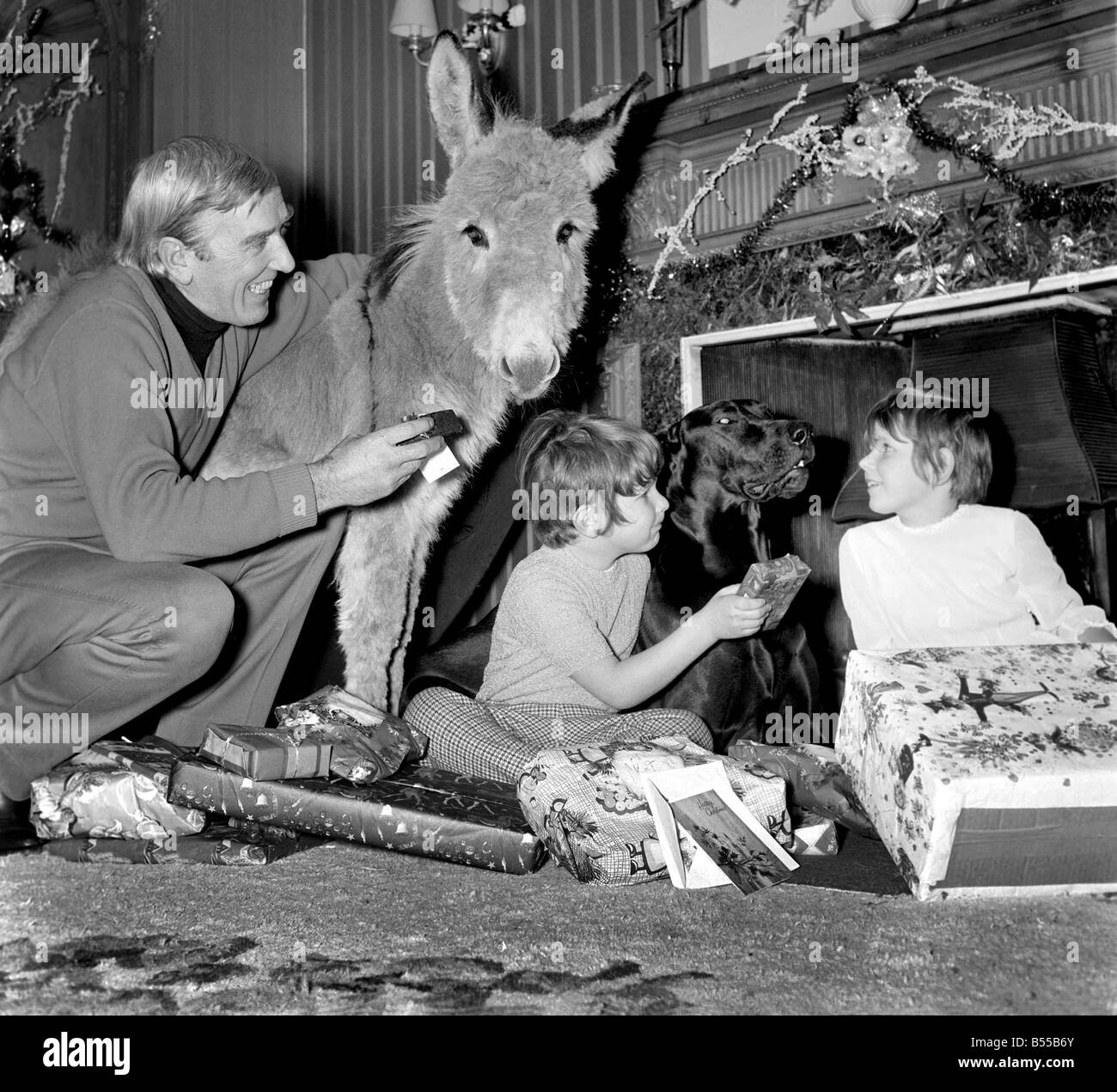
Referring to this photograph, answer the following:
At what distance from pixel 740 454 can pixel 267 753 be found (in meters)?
1.18

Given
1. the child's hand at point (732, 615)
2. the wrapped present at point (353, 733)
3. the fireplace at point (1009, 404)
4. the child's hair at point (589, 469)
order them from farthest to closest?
the fireplace at point (1009, 404)
the child's hair at point (589, 469)
the child's hand at point (732, 615)
the wrapped present at point (353, 733)

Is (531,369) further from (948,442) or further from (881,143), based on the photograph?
(881,143)

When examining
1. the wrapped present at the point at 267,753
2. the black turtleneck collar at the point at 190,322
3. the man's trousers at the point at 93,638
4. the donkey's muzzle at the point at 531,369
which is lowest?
the wrapped present at the point at 267,753

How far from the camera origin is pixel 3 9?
4.25m

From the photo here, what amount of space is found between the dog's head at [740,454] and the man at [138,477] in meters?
0.62

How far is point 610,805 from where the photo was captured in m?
1.68

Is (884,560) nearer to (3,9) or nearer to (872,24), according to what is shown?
(872,24)

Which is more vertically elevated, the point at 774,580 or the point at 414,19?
the point at 414,19

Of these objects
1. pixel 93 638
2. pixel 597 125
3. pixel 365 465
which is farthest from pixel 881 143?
pixel 93 638

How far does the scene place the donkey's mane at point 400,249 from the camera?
2.56m

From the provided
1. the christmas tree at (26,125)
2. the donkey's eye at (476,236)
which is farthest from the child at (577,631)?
the christmas tree at (26,125)

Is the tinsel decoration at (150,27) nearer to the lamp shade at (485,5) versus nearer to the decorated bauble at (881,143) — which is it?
the lamp shade at (485,5)

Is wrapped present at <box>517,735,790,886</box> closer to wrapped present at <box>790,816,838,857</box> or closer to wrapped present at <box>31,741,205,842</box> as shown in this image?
wrapped present at <box>790,816,838,857</box>
